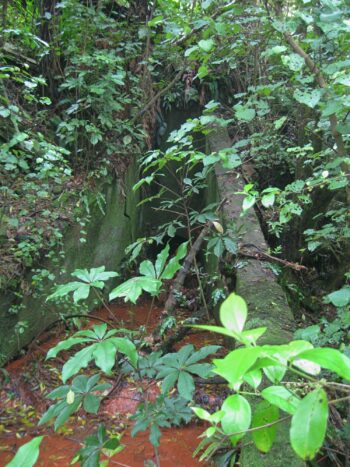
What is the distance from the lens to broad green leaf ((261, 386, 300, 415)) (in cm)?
77

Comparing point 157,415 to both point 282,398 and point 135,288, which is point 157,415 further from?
point 282,398

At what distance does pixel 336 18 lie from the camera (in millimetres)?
1630

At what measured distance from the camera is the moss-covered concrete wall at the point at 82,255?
323 cm

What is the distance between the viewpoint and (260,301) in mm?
2504

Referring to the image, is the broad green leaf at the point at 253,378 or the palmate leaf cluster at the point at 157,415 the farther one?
the palmate leaf cluster at the point at 157,415

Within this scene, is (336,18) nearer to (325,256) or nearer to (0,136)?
(325,256)

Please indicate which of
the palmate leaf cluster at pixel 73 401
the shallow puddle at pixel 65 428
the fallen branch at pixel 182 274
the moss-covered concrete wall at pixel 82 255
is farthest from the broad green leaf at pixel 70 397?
the moss-covered concrete wall at pixel 82 255

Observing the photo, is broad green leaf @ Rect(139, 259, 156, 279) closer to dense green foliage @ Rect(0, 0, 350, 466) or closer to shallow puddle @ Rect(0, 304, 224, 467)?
dense green foliage @ Rect(0, 0, 350, 466)

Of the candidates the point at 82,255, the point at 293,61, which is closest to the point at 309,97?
the point at 293,61

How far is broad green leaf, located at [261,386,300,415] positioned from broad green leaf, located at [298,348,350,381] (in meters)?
0.19

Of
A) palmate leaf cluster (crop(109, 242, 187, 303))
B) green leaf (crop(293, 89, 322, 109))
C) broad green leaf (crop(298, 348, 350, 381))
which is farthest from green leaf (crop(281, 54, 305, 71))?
broad green leaf (crop(298, 348, 350, 381))

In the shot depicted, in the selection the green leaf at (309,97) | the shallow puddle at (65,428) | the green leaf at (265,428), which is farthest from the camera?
the shallow puddle at (65,428)

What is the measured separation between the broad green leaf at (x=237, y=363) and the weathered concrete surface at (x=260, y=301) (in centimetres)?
107

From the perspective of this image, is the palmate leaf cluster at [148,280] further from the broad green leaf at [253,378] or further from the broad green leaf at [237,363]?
the broad green leaf at [237,363]
